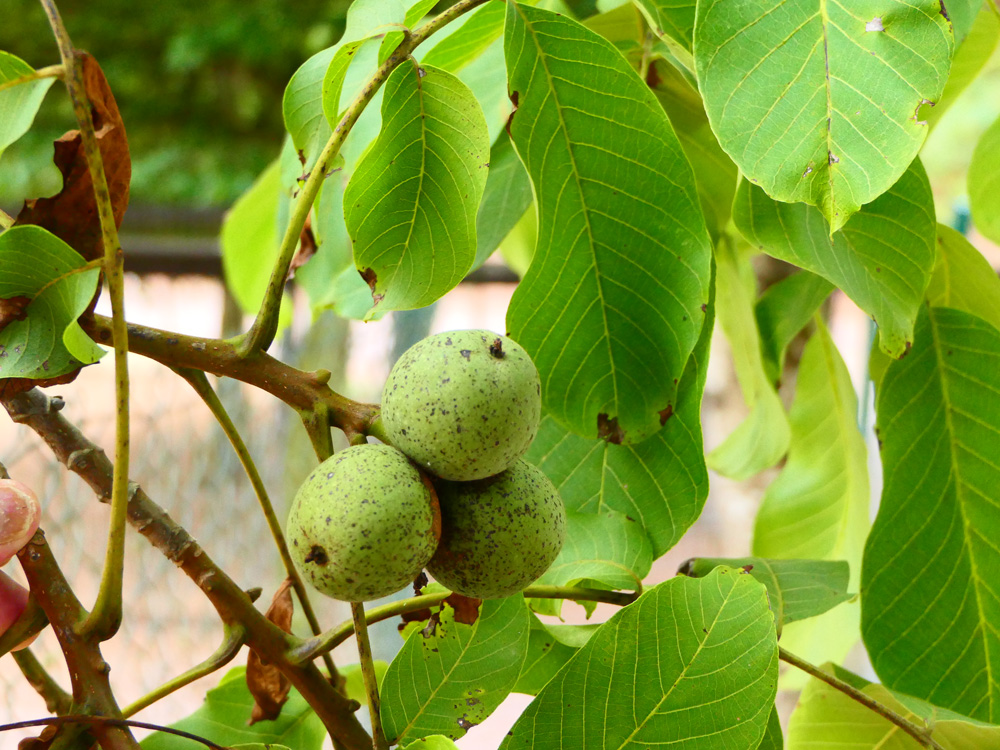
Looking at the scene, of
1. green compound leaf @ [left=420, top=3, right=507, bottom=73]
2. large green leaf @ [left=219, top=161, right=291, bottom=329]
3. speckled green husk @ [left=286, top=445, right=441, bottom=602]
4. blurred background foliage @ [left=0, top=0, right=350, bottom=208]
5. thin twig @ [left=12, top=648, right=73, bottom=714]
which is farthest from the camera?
blurred background foliage @ [left=0, top=0, right=350, bottom=208]

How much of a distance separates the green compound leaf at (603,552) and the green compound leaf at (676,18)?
0.95 ft

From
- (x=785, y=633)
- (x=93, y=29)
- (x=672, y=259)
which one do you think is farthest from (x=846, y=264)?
(x=93, y=29)

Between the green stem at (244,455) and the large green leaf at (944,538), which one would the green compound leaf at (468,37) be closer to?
the green stem at (244,455)

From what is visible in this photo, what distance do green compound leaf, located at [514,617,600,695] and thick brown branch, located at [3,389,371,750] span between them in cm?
12

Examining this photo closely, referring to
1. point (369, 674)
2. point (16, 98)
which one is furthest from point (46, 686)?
point (16, 98)

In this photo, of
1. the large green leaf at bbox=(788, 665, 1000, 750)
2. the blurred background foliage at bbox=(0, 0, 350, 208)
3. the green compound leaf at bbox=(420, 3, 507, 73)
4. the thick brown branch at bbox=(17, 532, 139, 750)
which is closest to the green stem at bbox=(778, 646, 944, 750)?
the large green leaf at bbox=(788, 665, 1000, 750)

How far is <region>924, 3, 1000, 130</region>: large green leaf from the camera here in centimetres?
71

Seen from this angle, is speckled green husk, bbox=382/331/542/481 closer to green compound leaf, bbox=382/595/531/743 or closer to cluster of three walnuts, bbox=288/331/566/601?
cluster of three walnuts, bbox=288/331/566/601

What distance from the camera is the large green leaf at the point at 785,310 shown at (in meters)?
0.70

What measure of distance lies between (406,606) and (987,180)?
A: 26.6 inches

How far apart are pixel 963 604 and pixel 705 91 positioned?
0.42m

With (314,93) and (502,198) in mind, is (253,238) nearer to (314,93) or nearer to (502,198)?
(502,198)

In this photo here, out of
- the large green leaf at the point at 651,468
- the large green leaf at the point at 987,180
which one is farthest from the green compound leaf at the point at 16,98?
the large green leaf at the point at 987,180

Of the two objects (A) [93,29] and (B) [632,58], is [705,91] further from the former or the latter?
(A) [93,29]
